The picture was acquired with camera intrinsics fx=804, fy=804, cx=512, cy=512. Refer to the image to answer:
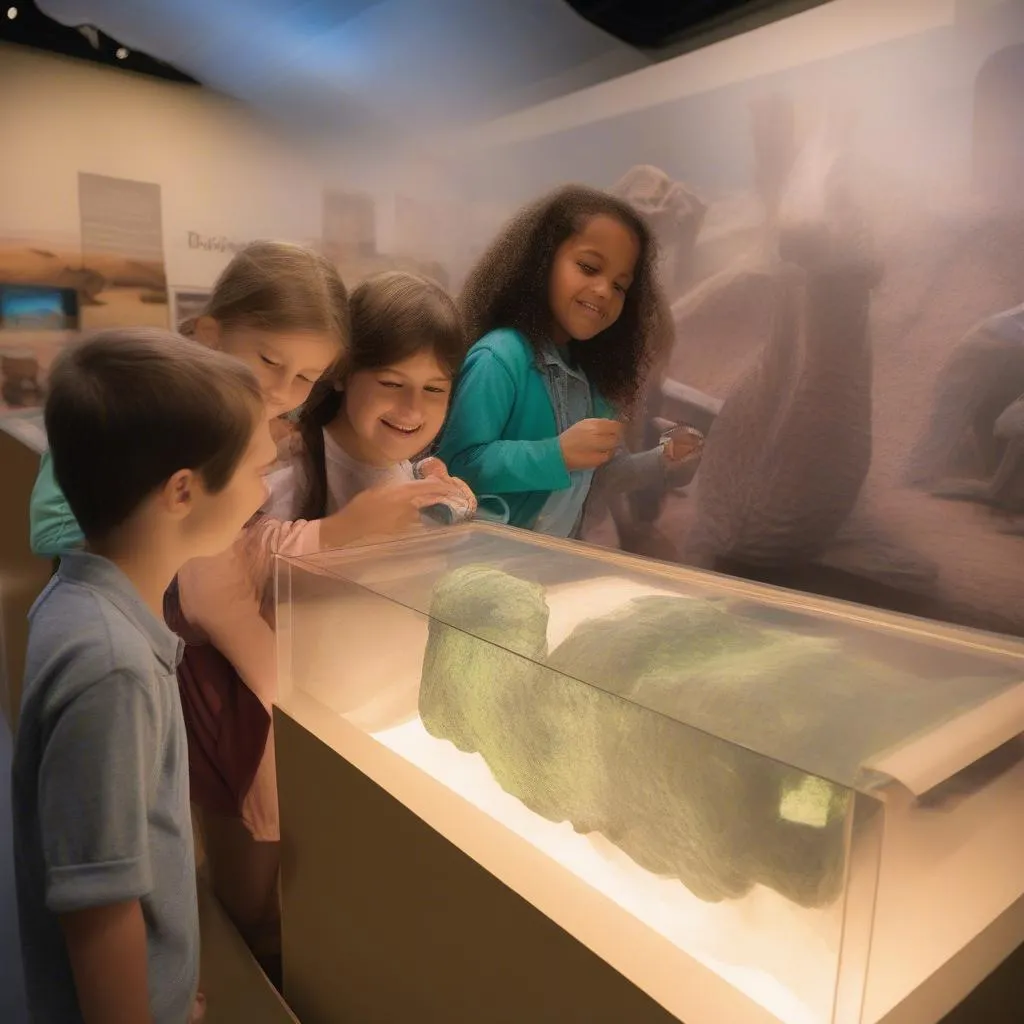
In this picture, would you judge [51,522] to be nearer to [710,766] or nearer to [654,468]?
[710,766]

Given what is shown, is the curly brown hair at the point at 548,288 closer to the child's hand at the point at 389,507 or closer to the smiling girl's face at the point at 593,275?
the smiling girl's face at the point at 593,275

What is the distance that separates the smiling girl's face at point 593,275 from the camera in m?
1.68

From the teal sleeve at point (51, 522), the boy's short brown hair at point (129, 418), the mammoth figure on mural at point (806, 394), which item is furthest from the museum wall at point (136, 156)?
the mammoth figure on mural at point (806, 394)

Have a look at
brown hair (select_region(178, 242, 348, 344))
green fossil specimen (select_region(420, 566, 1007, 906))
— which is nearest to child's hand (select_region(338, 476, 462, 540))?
brown hair (select_region(178, 242, 348, 344))

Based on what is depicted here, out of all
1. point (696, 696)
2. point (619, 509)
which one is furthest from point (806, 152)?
point (696, 696)

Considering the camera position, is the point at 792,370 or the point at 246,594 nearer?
the point at 246,594

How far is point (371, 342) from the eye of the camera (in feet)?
4.58

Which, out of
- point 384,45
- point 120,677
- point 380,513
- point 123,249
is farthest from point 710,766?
point 384,45

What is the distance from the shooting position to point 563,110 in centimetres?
167

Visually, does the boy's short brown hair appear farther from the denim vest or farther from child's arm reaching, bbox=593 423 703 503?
child's arm reaching, bbox=593 423 703 503

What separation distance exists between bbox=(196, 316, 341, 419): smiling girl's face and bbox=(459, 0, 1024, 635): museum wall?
0.66 meters

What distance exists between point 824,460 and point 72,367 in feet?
4.12

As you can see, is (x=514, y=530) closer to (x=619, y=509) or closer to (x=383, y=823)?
(x=619, y=509)

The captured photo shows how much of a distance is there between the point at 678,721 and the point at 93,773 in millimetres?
577
